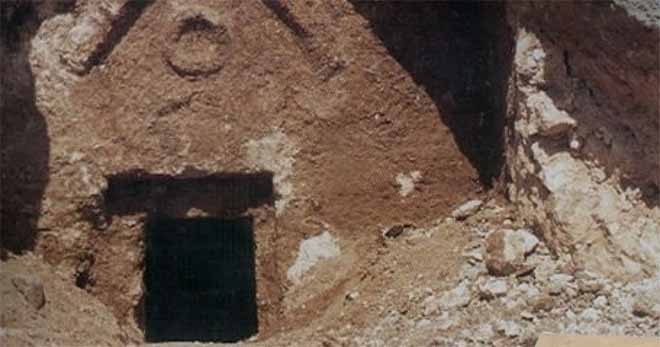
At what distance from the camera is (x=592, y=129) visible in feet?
14.9

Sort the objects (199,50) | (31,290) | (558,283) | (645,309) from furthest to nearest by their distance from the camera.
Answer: (199,50), (31,290), (558,283), (645,309)

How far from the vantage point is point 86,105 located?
5.46 meters

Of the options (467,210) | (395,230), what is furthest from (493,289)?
(395,230)

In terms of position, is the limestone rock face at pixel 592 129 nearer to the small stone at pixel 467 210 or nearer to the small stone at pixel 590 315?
the small stone at pixel 590 315

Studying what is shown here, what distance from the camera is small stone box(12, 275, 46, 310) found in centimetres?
461

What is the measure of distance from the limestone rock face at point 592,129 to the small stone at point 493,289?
0.97 ft

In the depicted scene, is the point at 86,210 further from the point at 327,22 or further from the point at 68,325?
the point at 327,22

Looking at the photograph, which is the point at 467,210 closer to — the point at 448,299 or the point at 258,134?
the point at 448,299

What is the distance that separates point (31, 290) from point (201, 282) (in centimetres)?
151

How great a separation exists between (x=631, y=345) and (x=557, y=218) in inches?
43.2

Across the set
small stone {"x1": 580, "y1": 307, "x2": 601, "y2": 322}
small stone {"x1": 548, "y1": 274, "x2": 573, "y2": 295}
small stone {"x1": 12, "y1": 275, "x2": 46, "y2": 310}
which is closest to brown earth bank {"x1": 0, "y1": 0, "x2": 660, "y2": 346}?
small stone {"x1": 12, "y1": 275, "x2": 46, "y2": 310}

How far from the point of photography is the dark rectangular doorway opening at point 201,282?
19.3 ft

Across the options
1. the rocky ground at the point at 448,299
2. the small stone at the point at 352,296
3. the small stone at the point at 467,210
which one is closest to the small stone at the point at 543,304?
the rocky ground at the point at 448,299

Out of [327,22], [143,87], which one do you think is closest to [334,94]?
[327,22]
